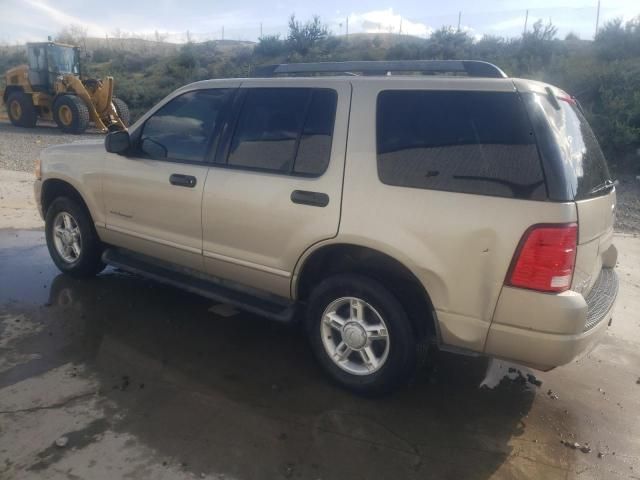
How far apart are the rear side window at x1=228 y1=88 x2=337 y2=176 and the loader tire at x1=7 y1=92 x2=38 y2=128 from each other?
60.8 ft

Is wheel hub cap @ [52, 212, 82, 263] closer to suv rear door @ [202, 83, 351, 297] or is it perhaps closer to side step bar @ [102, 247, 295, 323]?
side step bar @ [102, 247, 295, 323]

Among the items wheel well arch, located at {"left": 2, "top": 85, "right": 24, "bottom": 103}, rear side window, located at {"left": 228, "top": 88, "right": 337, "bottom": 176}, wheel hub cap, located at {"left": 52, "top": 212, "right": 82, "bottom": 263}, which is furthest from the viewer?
wheel well arch, located at {"left": 2, "top": 85, "right": 24, "bottom": 103}

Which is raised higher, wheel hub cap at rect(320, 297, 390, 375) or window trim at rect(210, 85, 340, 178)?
window trim at rect(210, 85, 340, 178)

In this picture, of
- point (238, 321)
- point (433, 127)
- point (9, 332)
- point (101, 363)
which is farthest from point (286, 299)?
point (9, 332)

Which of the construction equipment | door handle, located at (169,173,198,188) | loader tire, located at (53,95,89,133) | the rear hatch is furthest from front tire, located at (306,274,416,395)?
loader tire, located at (53,95,89,133)

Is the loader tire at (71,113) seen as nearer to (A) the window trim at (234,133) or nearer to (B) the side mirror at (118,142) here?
(B) the side mirror at (118,142)

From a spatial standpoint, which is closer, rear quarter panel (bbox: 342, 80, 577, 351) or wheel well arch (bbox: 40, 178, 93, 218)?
rear quarter panel (bbox: 342, 80, 577, 351)

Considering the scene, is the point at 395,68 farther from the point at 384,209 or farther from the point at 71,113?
the point at 71,113

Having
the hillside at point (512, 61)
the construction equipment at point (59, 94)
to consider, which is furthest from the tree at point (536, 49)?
the construction equipment at point (59, 94)

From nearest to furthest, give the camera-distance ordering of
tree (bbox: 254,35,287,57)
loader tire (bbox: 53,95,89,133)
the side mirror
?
the side mirror
loader tire (bbox: 53,95,89,133)
tree (bbox: 254,35,287,57)

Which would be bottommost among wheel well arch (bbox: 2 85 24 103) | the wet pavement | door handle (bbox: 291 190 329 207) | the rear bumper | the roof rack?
the wet pavement

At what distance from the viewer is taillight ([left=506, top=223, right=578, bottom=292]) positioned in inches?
107

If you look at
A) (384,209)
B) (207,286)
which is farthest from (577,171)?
(207,286)

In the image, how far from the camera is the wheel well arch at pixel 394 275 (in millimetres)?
3264
